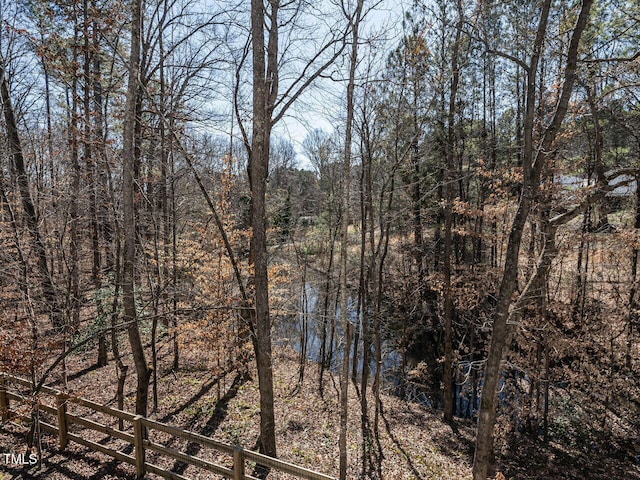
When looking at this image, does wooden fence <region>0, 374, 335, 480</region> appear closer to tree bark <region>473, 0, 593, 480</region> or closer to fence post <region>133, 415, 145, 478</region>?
fence post <region>133, 415, 145, 478</region>

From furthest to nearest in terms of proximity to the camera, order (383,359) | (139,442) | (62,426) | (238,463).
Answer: (383,359)
(62,426)
(139,442)
(238,463)

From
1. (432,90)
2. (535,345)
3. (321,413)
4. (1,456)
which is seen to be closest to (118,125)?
(1,456)

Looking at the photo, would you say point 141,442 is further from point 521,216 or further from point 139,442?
point 521,216

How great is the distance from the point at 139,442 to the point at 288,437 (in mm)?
4219

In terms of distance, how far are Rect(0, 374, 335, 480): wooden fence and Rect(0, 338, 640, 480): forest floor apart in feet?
0.86

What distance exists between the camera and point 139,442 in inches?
231

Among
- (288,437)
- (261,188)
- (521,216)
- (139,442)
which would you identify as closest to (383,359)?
(288,437)

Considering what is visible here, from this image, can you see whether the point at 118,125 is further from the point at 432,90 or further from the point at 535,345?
the point at 535,345

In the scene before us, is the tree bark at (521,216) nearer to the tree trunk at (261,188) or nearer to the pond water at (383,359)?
the tree trunk at (261,188)

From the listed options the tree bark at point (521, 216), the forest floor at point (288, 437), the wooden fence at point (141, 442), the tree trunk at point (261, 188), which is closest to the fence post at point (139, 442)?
the wooden fence at point (141, 442)

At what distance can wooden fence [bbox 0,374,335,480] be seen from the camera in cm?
504

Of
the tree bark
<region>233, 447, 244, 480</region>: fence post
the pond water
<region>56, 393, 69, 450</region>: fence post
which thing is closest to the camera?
<region>233, 447, 244, 480</region>: fence post

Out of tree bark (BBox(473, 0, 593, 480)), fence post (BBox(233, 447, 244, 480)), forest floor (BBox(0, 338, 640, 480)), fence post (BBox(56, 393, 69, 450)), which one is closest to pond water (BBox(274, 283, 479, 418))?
forest floor (BBox(0, 338, 640, 480))

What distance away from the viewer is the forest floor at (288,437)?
6.53 meters
